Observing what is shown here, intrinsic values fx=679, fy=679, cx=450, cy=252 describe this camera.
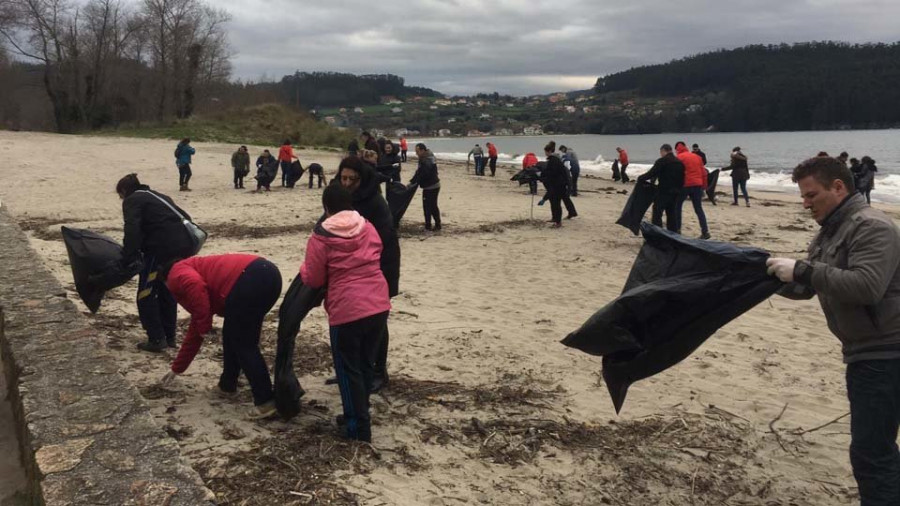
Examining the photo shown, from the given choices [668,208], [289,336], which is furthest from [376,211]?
[668,208]

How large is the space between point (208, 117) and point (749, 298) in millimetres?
45817

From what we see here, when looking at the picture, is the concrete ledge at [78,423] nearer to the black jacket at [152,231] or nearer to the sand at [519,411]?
the sand at [519,411]

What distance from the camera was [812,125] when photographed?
10119 centimetres

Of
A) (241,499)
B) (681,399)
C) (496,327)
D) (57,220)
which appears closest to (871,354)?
(681,399)

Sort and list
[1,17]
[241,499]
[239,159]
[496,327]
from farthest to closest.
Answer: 1. [1,17]
2. [239,159]
3. [496,327]
4. [241,499]

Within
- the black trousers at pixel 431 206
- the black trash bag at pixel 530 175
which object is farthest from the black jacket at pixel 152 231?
the black trash bag at pixel 530 175

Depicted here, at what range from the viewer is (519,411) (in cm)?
471

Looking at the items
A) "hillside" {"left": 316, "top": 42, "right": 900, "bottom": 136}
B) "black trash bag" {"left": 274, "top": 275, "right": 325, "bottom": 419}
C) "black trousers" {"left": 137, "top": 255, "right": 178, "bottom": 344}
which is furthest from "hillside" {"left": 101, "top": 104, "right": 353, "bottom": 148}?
"hillside" {"left": 316, "top": 42, "right": 900, "bottom": 136}

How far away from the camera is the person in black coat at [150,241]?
5258 millimetres

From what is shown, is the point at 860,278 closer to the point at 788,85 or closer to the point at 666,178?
the point at 666,178

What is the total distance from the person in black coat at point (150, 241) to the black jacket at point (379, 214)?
1471 mm

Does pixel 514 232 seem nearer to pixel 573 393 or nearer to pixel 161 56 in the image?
pixel 573 393

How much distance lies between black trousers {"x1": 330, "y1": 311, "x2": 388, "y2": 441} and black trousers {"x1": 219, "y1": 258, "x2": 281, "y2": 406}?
1.64ft

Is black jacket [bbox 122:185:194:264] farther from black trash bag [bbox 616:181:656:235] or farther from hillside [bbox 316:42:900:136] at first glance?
hillside [bbox 316:42:900:136]
